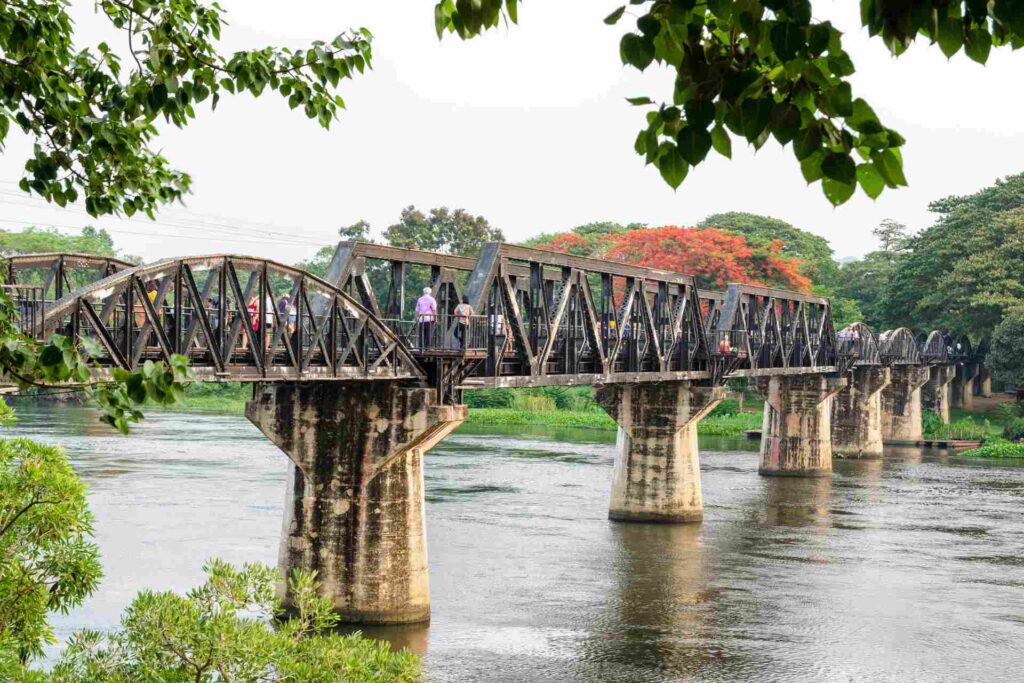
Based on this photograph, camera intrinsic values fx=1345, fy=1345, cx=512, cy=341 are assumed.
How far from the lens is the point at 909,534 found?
1806 inches

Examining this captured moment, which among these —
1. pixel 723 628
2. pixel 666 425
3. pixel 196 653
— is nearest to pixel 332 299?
pixel 723 628

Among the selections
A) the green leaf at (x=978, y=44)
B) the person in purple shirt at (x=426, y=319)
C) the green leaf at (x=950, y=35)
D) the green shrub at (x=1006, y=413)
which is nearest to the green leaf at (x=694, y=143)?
the green leaf at (x=950, y=35)

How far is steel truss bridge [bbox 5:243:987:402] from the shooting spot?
830 inches

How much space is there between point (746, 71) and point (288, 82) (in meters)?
5.97

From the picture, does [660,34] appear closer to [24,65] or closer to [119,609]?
[24,65]

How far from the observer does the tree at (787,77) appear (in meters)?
4.55

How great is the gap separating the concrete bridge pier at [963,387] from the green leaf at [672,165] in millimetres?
100641

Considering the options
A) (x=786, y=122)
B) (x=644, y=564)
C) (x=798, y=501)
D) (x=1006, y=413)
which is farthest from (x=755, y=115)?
(x=1006, y=413)

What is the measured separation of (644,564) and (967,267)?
5461cm

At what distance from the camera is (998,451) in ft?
259

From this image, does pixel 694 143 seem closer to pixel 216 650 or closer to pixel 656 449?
pixel 216 650

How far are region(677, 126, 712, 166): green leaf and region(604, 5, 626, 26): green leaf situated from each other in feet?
1.53

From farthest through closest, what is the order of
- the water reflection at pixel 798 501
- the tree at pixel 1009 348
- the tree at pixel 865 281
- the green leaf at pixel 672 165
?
the tree at pixel 865 281
the tree at pixel 1009 348
the water reflection at pixel 798 501
the green leaf at pixel 672 165

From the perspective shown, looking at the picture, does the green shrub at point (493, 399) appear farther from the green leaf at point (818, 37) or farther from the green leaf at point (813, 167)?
the green leaf at point (818, 37)
